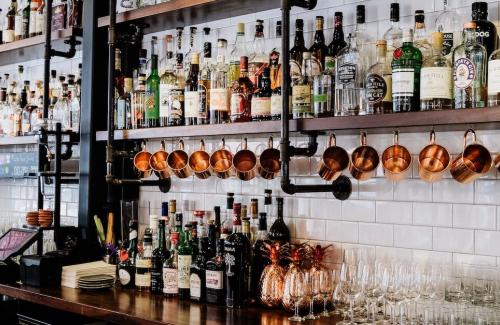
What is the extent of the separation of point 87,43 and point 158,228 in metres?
1.11

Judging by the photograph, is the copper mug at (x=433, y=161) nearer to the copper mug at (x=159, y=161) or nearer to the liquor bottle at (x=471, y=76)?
the liquor bottle at (x=471, y=76)

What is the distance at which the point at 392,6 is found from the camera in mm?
2406

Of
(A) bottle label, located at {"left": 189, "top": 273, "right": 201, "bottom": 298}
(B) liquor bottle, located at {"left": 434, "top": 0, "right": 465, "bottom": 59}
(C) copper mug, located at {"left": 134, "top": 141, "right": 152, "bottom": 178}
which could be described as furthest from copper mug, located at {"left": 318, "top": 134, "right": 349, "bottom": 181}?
(C) copper mug, located at {"left": 134, "top": 141, "right": 152, "bottom": 178}

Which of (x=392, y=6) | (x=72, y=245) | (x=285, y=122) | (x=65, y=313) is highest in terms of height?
(x=392, y=6)

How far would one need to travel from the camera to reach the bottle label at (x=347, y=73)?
2.42m

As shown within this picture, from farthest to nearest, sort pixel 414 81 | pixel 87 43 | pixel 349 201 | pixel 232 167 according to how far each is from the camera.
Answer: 1. pixel 87 43
2. pixel 232 167
3. pixel 349 201
4. pixel 414 81

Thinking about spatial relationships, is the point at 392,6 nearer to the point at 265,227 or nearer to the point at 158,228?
the point at 265,227

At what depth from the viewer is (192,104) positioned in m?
2.90

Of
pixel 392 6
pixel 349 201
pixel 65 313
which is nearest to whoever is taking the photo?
pixel 392 6

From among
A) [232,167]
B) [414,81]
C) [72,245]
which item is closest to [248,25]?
[232,167]

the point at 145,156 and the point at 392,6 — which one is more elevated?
the point at 392,6

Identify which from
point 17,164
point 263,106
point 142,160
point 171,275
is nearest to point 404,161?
point 263,106

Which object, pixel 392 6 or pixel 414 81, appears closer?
pixel 414 81

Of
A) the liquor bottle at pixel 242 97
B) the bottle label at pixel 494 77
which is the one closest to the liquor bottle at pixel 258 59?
the liquor bottle at pixel 242 97
